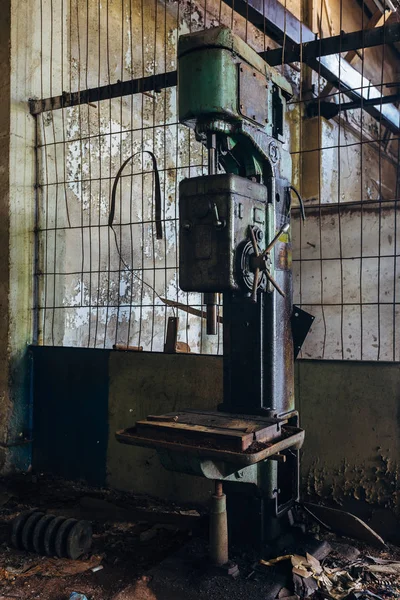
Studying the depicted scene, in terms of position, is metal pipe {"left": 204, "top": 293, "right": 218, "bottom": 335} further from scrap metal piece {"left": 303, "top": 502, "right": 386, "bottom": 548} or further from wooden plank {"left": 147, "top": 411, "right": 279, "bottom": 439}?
scrap metal piece {"left": 303, "top": 502, "right": 386, "bottom": 548}

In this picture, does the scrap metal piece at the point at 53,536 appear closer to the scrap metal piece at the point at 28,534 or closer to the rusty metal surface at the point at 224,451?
the scrap metal piece at the point at 28,534

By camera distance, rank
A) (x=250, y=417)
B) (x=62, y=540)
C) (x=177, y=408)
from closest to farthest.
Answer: (x=250, y=417) → (x=62, y=540) → (x=177, y=408)

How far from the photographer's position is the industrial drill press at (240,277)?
1.70 m

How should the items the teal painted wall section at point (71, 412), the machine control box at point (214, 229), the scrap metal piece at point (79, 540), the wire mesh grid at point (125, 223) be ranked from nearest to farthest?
the machine control box at point (214, 229) < the scrap metal piece at point (79, 540) < the teal painted wall section at point (71, 412) < the wire mesh grid at point (125, 223)

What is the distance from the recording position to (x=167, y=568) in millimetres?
1885

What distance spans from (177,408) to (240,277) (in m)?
1.16

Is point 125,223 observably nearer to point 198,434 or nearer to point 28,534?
point 28,534

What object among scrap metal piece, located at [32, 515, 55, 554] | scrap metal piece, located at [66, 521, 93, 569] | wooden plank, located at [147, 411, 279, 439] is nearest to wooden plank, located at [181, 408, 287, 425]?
wooden plank, located at [147, 411, 279, 439]

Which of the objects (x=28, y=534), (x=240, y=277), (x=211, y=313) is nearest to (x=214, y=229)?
(x=240, y=277)

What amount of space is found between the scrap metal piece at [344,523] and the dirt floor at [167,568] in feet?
0.11

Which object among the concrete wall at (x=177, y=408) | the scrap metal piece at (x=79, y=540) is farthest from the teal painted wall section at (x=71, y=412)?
the scrap metal piece at (x=79, y=540)

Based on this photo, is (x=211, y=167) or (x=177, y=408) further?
(x=177, y=408)

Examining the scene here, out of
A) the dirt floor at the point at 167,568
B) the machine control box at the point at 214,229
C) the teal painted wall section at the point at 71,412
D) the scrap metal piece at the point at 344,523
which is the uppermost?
the machine control box at the point at 214,229

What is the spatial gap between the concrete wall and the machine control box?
0.87m
